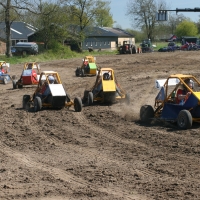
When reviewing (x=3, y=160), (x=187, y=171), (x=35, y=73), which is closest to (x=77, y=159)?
(x=3, y=160)

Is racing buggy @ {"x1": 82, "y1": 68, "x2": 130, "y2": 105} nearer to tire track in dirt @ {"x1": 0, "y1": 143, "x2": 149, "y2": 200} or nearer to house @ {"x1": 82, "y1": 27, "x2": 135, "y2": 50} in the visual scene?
tire track in dirt @ {"x1": 0, "y1": 143, "x2": 149, "y2": 200}

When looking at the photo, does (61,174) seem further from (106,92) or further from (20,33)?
(20,33)

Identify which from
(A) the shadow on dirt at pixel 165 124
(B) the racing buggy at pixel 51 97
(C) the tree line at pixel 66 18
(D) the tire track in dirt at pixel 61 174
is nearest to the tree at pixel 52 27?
(C) the tree line at pixel 66 18

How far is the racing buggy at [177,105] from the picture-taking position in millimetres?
11891

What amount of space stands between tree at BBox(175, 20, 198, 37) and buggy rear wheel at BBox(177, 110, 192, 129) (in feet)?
344

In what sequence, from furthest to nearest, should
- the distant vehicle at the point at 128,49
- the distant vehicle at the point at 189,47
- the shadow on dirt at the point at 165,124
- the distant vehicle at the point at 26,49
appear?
the distant vehicle at the point at 189,47, the distant vehicle at the point at 128,49, the distant vehicle at the point at 26,49, the shadow on dirt at the point at 165,124

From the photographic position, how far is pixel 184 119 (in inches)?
463

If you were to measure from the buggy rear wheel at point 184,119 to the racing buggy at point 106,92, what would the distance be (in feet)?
15.7

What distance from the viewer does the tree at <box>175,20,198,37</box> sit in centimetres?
11438

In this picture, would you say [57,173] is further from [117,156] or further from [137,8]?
[137,8]

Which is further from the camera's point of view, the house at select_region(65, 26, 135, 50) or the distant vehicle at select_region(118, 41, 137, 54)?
the house at select_region(65, 26, 135, 50)

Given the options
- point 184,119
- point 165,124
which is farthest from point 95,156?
point 165,124

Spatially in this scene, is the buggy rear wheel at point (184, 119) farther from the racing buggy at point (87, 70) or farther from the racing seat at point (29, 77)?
the racing buggy at point (87, 70)

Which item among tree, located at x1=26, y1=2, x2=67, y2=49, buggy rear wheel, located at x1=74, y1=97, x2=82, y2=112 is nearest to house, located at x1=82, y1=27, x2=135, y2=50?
tree, located at x1=26, y1=2, x2=67, y2=49
